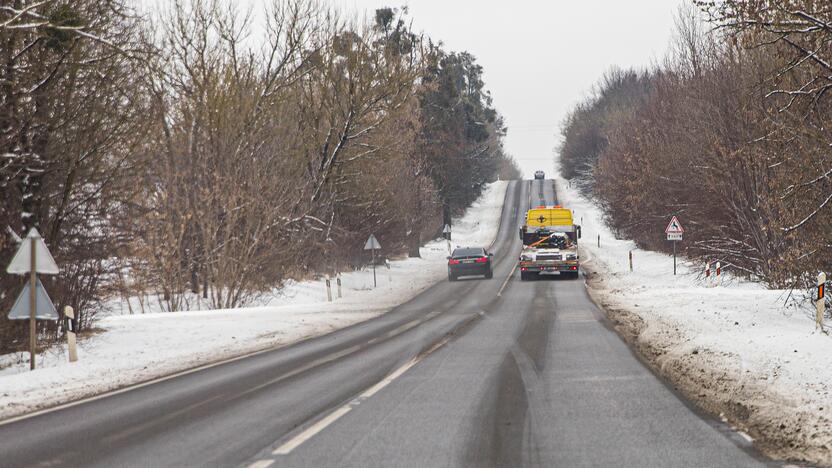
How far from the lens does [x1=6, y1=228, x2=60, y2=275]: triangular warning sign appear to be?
12992mm

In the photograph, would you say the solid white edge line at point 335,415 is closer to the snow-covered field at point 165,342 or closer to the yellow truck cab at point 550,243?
the snow-covered field at point 165,342

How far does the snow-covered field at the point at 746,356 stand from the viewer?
24.5ft

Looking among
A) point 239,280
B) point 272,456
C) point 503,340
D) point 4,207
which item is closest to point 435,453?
point 272,456

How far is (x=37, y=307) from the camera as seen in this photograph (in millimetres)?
13188

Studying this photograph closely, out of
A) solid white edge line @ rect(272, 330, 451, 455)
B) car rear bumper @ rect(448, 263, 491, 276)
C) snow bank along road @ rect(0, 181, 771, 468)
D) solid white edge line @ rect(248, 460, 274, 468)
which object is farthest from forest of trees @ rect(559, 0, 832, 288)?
car rear bumper @ rect(448, 263, 491, 276)

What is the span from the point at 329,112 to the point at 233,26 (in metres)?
6.06

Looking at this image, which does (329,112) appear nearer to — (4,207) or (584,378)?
(4,207)

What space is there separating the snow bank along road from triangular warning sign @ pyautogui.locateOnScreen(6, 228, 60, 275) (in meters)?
3.19

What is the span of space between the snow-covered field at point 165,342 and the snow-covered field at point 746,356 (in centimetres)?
760

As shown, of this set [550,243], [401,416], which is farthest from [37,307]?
[550,243]

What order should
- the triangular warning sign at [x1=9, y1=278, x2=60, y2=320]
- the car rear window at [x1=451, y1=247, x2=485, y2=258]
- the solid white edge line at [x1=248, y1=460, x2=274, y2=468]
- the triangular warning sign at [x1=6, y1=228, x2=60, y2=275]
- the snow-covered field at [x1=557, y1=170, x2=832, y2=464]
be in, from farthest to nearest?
1. the car rear window at [x1=451, y1=247, x2=485, y2=258]
2. the triangular warning sign at [x1=9, y1=278, x2=60, y2=320]
3. the triangular warning sign at [x1=6, y1=228, x2=60, y2=275]
4. the snow-covered field at [x1=557, y1=170, x2=832, y2=464]
5. the solid white edge line at [x1=248, y1=460, x2=274, y2=468]

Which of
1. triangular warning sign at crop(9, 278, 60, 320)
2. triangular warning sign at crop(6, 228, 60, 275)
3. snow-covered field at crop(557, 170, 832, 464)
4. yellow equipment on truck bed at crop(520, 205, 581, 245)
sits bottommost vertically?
snow-covered field at crop(557, 170, 832, 464)

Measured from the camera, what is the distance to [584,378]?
10.7 metres

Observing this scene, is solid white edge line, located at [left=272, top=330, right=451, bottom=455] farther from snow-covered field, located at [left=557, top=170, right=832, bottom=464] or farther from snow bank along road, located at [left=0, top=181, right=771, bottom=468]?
snow-covered field, located at [left=557, top=170, right=832, bottom=464]
